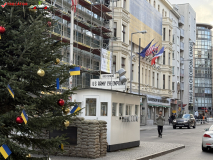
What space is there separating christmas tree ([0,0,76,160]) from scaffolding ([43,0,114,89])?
24.7m

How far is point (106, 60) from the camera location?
40281 mm

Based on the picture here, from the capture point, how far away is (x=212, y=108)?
13738 centimetres

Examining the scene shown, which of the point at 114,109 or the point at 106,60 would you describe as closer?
the point at 114,109

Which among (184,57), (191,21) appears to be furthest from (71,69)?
(191,21)

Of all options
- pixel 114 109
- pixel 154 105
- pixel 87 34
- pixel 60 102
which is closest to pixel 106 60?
pixel 87 34

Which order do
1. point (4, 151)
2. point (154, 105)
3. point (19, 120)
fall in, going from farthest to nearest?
point (154, 105) → point (19, 120) → point (4, 151)

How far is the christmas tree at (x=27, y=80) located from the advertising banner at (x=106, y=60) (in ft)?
102

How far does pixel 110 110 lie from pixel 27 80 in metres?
6.90

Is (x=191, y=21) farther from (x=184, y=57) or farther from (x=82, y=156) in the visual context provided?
(x=82, y=156)

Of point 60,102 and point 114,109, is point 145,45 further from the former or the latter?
point 60,102

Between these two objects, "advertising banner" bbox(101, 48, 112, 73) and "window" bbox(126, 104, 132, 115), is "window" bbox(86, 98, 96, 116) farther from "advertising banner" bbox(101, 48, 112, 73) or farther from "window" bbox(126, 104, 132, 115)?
"advertising banner" bbox(101, 48, 112, 73)

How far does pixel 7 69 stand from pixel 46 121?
1346 millimetres

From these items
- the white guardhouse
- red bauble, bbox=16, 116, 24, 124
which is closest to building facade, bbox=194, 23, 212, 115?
the white guardhouse

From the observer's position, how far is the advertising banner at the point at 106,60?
39231 millimetres
